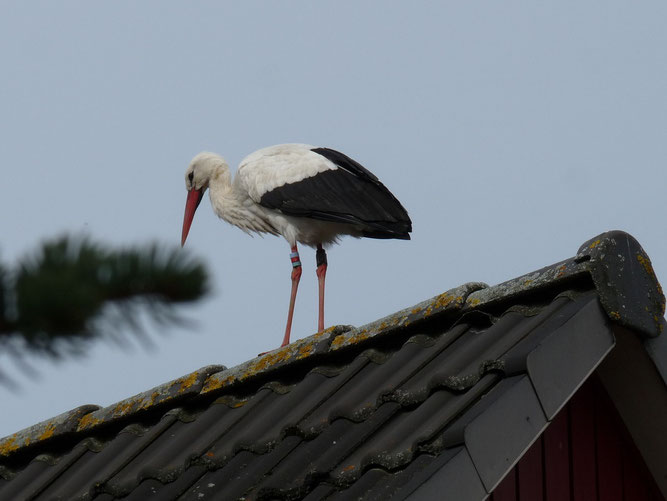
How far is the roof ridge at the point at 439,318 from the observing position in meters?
3.02

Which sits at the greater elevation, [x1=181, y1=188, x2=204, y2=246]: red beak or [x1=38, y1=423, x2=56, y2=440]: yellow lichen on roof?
[x1=181, y1=188, x2=204, y2=246]: red beak

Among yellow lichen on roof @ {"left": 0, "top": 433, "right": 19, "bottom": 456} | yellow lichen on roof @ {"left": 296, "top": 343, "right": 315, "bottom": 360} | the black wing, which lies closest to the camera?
yellow lichen on roof @ {"left": 296, "top": 343, "right": 315, "bottom": 360}

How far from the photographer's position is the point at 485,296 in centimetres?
351

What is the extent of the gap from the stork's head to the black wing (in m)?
1.11

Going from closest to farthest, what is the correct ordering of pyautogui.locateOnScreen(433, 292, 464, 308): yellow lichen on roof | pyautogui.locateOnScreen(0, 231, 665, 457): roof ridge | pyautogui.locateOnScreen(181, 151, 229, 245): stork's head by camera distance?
pyautogui.locateOnScreen(0, 231, 665, 457): roof ridge, pyautogui.locateOnScreen(433, 292, 464, 308): yellow lichen on roof, pyautogui.locateOnScreen(181, 151, 229, 245): stork's head

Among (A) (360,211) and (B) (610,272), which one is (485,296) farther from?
(A) (360,211)

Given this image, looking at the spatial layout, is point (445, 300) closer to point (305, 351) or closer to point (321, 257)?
point (305, 351)

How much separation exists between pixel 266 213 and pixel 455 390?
5.62 m

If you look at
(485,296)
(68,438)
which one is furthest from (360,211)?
(485,296)

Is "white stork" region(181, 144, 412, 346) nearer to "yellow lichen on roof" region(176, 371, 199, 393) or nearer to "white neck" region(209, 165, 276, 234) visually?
"white neck" region(209, 165, 276, 234)

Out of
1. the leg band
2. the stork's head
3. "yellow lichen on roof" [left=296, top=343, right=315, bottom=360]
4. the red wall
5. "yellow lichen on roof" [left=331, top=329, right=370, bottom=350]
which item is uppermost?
the stork's head

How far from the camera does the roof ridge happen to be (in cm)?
302

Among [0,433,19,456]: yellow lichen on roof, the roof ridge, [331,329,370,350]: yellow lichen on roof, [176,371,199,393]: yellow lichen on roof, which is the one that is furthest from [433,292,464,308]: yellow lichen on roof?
[0,433,19,456]: yellow lichen on roof

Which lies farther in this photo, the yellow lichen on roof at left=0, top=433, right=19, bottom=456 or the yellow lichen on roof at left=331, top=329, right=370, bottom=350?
the yellow lichen on roof at left=0, top=433, right=19, bottom=456
